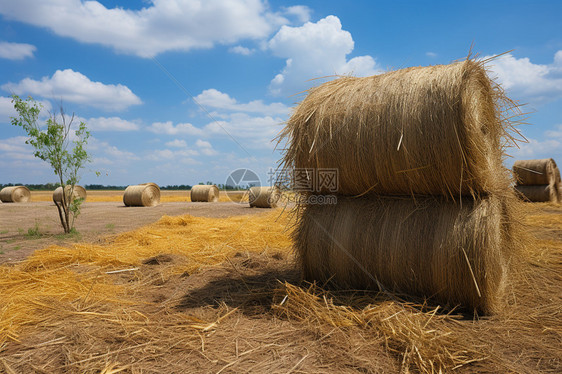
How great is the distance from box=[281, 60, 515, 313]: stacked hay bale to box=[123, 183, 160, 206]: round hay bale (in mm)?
16439

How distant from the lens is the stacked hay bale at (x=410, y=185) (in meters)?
3.50

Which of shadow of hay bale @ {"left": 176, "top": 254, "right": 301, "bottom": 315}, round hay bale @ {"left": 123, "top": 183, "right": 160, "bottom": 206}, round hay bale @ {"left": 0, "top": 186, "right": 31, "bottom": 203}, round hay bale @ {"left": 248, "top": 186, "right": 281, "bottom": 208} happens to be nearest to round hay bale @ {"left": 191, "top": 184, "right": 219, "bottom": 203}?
round hay bale @ {"left": 123, "top": 183, "right": 160, "bottom": 206}

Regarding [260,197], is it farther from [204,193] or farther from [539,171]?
[539,171]

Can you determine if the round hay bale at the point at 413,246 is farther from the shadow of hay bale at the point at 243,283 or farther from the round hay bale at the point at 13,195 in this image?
the round hay bale at the point at 13,195

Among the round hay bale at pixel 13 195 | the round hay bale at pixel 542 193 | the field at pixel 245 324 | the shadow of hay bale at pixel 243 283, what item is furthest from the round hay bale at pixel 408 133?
the round hay bale at pixel 13 195

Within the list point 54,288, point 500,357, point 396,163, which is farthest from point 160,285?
point 500,357

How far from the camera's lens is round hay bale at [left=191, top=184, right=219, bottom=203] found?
2344cm

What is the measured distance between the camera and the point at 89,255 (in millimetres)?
6180

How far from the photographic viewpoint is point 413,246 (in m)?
3.72

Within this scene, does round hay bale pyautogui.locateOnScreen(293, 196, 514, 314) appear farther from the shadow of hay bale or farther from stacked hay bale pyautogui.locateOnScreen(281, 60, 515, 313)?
the shadow of hay bale

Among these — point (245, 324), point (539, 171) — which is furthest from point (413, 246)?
point (539, 171)

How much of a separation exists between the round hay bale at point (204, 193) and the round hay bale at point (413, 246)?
19.6m

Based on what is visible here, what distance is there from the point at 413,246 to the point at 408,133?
3.83 feet

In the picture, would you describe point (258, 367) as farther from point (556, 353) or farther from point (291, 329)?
point (556, 353)
